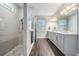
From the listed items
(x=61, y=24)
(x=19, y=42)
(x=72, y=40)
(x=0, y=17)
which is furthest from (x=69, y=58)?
(x=61, y=24)

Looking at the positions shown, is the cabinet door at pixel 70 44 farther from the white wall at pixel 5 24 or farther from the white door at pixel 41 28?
the white door at pixel 41 28

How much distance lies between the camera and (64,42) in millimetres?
4086

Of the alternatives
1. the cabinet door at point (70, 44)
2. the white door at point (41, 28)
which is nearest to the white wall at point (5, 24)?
the cabinet door at point (70, 44)

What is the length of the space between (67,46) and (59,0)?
7.83 ft

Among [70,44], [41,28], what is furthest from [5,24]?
[41,28]

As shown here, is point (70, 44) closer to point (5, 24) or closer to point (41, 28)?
point (5, 24)

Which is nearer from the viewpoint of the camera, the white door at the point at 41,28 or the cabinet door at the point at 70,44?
the cabinet door at the point at 70,44

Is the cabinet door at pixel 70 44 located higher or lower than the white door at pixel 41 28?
lower

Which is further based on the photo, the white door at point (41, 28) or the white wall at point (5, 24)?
the white door at point (41, 28)

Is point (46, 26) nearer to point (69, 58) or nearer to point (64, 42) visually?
point (64, 42)

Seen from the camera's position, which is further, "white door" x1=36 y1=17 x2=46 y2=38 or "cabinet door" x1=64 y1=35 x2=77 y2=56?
"white door" x1=36 y1=17 x2=46 y2=38

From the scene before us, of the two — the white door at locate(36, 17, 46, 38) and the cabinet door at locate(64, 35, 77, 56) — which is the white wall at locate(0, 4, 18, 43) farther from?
the white door at locate(36, 17, 46, 38)

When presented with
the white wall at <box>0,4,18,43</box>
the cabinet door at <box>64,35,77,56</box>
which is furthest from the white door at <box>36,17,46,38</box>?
the cabinet door at <box>64,35,77,56</box>

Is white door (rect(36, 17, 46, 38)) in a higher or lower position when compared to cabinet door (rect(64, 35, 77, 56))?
higher
